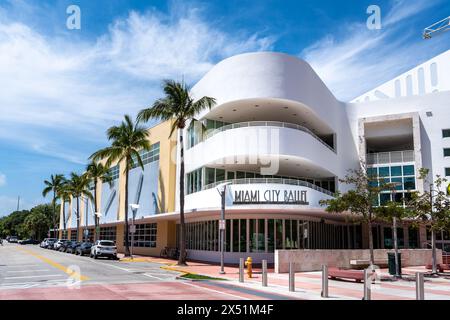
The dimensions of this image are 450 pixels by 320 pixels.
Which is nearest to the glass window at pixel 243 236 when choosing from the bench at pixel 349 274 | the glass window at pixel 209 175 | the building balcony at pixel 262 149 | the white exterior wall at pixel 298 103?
the white exterior wall at pixel 298 103

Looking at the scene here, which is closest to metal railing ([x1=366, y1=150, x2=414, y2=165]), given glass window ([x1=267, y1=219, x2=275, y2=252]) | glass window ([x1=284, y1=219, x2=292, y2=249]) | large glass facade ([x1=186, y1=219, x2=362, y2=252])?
large glass facade ([x1=186, y1=219, x2=362, y2=252])

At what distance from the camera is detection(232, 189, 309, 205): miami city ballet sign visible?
29.5m

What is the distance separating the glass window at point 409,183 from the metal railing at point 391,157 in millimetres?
Result: 1761

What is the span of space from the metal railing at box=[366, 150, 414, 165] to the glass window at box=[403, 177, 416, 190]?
176 cm

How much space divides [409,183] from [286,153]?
14.7 m

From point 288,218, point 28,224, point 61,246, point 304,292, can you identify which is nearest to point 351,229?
point 288,218

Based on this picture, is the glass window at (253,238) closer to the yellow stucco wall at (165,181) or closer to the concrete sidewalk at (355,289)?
the concrete sidewalk at (355,289)

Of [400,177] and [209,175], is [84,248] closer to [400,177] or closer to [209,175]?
[209,175]

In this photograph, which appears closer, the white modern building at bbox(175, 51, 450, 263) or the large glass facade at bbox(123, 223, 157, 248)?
the white modern building at bbox(175, 51, 450, 263)

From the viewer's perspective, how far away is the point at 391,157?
41125 millimetres

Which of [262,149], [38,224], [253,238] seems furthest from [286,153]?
[38,224]

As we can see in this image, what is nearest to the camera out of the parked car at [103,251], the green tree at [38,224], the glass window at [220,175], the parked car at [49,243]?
the glass window at [220,175]

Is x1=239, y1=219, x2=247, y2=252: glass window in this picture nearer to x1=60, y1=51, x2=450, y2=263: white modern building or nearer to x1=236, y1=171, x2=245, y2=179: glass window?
x1=60, y1=51, x2=450, y2=263: white modern building

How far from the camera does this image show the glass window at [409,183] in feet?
129
